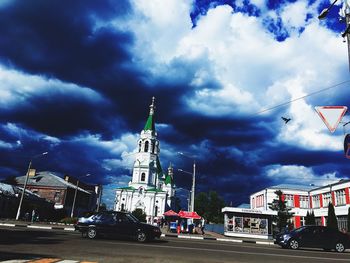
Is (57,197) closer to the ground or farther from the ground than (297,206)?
closer to the ground

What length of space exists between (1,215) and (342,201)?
50.7 m

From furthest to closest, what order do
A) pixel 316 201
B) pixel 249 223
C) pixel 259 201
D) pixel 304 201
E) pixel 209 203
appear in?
pixel 209 203
pixel 259 201
pixel 304 201
pixel 316 201
pixel 249 223

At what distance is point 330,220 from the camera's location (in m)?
39.9

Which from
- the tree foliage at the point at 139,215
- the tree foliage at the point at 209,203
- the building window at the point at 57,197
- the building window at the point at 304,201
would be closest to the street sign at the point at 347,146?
the building window at the point at 304,201

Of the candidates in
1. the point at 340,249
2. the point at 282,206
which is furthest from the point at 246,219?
the point at 282,206

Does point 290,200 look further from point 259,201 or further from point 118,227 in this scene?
point 118,227

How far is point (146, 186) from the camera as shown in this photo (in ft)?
317

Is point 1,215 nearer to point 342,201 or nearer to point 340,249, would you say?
point 340,249

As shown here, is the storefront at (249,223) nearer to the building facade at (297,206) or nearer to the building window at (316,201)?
the building facade at (297,206)

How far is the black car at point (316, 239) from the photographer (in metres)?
17.8

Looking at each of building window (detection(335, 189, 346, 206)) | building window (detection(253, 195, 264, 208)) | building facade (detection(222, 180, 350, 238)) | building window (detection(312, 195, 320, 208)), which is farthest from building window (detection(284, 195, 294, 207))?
building window (detection(335, 189, 346, 206))

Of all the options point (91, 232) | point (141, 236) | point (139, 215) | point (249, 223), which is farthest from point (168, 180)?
point (141, 236)

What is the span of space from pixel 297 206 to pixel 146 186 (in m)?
47.7

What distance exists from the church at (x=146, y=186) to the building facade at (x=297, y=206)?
30510 millimetres
